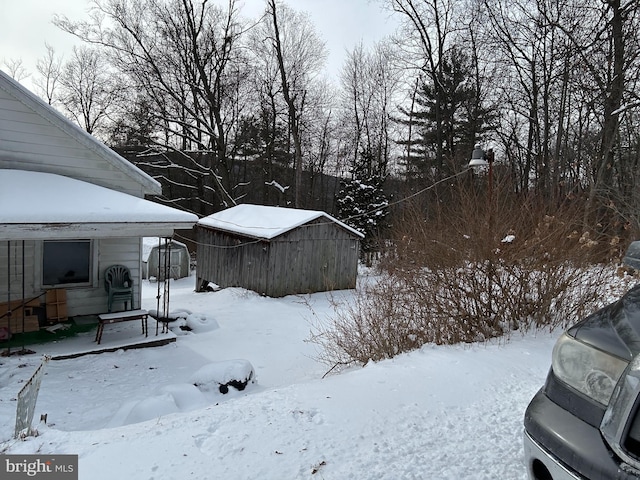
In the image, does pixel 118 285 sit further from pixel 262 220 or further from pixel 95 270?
pixel 262 220

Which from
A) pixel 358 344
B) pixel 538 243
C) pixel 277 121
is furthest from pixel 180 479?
pixel 277 121

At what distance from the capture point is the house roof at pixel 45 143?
23.6 ft

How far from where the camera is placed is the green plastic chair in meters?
8.12

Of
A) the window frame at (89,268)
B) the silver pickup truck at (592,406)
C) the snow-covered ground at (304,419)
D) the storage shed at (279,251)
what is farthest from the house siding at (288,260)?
the silver pickup truck at (592,406)

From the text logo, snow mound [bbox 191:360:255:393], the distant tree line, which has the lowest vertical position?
snow mound [bbox 191:360:255:393]

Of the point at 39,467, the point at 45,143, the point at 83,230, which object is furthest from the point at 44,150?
the point at 39,467

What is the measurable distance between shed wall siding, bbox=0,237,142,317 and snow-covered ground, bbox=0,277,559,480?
1.69 metres

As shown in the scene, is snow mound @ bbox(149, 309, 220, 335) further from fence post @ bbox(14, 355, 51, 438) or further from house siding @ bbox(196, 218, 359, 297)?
fence post @ bbox(14, 355, 51, 438)

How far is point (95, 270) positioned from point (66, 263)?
20.3 inches

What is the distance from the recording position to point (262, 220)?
14.3m

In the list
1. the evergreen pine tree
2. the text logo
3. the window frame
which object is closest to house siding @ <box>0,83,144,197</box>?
the window frame

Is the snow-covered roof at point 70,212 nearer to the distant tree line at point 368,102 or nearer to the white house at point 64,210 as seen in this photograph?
the white house at point 64,210

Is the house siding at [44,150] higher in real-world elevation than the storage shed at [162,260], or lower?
higher

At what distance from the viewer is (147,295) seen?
50.4ft
